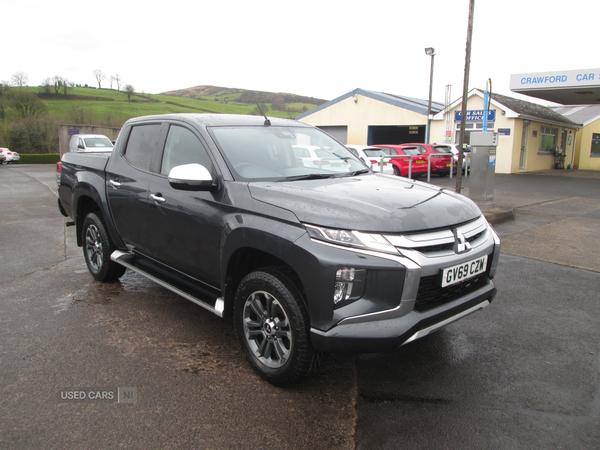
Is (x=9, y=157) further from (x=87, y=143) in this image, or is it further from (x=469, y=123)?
(x=469, y=123)

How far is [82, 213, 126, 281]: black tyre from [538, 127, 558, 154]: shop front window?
26.7 meters

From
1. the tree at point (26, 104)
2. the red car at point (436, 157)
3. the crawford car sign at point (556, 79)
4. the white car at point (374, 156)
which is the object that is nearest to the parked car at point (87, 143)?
the white car at point (374, 156)

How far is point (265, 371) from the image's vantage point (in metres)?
2.95

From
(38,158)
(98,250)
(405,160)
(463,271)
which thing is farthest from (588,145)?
(38,158)

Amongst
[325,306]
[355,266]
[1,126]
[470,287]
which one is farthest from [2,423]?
[1,126]

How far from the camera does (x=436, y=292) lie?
106 inches

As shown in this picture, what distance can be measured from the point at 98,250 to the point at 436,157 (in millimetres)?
17321

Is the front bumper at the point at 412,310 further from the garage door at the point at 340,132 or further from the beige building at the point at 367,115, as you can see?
the garage door at the point at 340,132

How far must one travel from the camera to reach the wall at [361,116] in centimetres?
2794

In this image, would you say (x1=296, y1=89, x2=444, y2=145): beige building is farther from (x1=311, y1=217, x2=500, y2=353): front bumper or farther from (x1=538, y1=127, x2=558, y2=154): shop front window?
(x1=311, y1=217, x2=500, y2=353): front bumper

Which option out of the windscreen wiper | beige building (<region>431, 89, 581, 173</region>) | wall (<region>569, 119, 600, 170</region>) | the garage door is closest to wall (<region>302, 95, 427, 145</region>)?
the garage door

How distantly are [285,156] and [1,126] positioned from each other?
56734 millimetres

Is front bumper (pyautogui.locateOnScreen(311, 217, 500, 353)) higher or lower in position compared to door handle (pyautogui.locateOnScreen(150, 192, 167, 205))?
lower

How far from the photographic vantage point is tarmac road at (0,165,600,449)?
2490 mm
